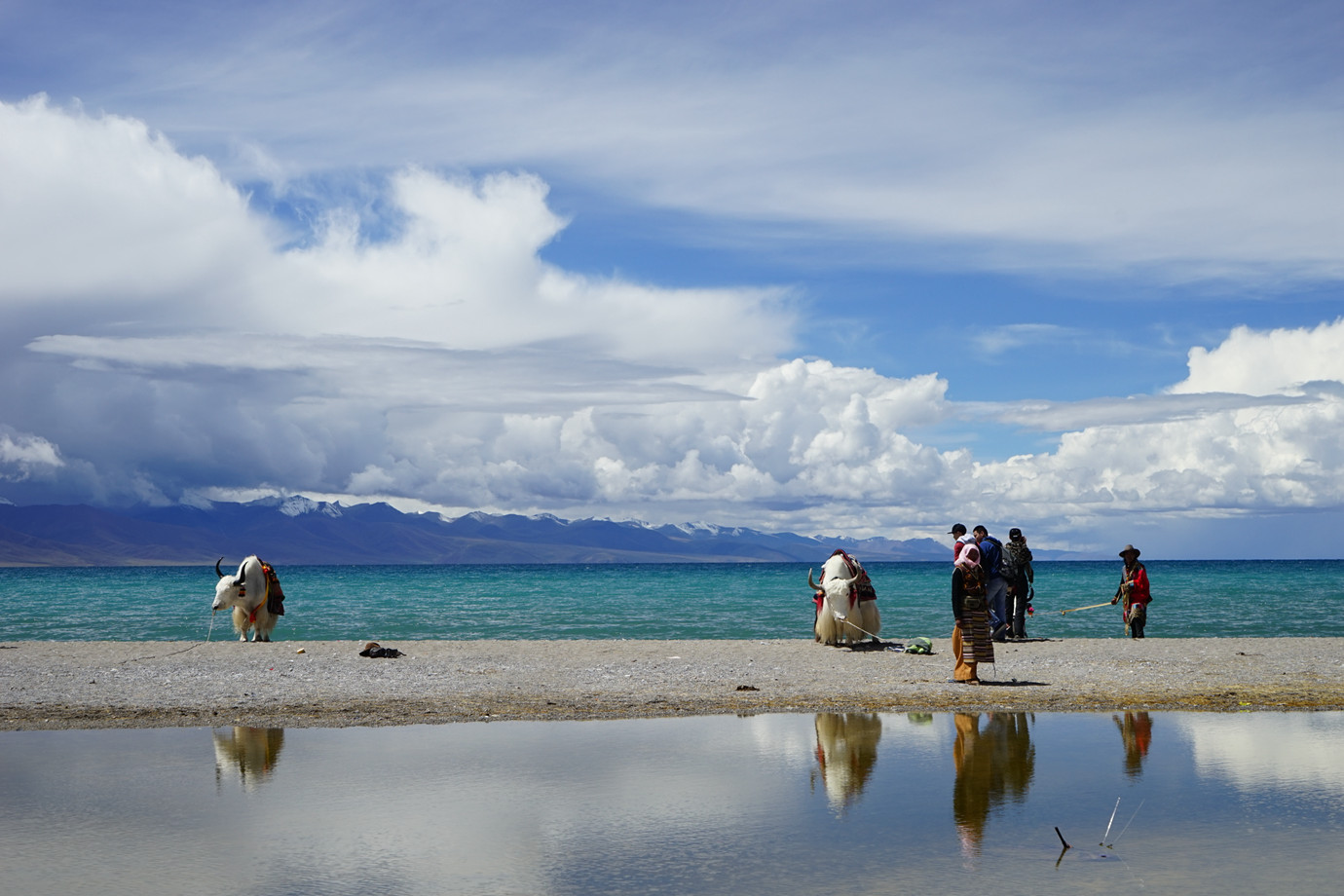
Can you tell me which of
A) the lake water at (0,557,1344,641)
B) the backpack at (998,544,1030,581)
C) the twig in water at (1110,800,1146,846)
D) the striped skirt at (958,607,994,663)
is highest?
the backpack at (998,544,1030,581)

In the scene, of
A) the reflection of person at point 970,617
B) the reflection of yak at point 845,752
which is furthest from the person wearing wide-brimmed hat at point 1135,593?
the reflection of yak at point 845,752

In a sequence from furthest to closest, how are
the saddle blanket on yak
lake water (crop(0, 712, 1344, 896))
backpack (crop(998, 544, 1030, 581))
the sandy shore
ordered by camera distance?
the saddle blanket on yak → backpack (crop(998, 544, 1030, 581)) → the sandy shore → lake water (crop(0, 712, 1344, 896))

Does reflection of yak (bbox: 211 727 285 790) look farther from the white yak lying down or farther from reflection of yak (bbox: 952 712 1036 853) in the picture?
the white yak lying down

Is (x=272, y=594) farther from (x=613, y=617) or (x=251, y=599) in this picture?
(x=613, y=617)

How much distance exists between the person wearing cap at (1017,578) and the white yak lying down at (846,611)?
2.54 m

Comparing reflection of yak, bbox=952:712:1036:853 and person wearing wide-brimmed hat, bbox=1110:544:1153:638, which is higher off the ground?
person wearing wide-brimmed hat, bbox=1110:544:1153:638

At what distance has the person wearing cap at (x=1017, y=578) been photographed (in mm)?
20609

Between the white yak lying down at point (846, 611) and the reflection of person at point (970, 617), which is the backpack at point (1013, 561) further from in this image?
the reflection of person at point (970, 617)

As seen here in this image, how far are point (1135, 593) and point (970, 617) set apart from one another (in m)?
8.88

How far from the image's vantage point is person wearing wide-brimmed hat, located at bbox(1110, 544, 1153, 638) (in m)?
21.1

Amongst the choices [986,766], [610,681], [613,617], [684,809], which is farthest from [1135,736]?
[613,617]

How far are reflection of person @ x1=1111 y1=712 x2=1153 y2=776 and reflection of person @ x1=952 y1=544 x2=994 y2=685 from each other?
109 inches

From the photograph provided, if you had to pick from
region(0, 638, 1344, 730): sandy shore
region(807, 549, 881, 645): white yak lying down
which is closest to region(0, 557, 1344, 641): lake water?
region(807, 549, 881, 645): white yak lying down

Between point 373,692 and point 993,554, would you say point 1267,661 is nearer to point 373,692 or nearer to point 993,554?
point 993,554
